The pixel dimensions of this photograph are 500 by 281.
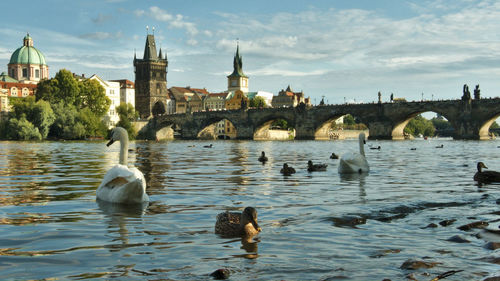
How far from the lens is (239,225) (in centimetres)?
670

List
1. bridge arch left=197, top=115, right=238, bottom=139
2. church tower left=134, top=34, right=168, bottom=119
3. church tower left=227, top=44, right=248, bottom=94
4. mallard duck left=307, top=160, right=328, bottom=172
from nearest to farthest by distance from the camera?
mallard duck left=307, top=160, right=328, bottom=172 < bridge arch left=197, top=115, right=238, bottom=139 < church tower left=134, top=34, right=168, bottom=119 < church tower left=227, top=44, right=248, bottom=94

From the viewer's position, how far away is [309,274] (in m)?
4.99

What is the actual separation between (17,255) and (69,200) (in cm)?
460

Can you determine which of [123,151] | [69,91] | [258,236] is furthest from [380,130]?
[258,236]

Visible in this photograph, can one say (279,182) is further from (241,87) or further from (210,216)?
(241,87)

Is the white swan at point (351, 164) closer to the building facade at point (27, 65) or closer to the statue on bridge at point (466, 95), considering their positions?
the statue on bridge at point (466, 95)

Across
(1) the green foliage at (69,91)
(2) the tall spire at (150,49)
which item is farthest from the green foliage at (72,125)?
(2) the tall spire at (150,49)

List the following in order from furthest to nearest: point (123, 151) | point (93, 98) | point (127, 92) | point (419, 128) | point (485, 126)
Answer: point (419, 128), point (127, 92), point (93, 98), point (485, 126), point (123, 151)

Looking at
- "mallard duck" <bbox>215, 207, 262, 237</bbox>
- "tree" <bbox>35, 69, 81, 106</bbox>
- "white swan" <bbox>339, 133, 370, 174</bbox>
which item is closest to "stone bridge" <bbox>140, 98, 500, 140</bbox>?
"tree" <bbox>35, 69, 81, 106</bbox>

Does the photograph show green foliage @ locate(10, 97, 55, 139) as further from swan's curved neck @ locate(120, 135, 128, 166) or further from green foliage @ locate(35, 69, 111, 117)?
swan's curved neck @ locate(120, 135, 128, 166)

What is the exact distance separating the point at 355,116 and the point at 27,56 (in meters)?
84.9

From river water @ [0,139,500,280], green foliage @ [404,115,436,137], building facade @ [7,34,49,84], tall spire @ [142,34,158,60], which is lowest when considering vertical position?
river water @ [0,139,500,280]

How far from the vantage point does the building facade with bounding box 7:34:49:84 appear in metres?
129

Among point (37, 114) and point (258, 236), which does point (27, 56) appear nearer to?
point (37, 114)
